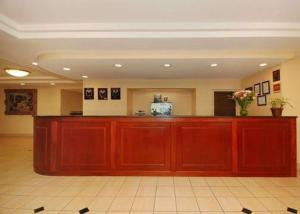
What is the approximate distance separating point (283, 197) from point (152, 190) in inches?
74.3

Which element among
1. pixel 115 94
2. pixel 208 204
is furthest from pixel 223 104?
pixel 208 204

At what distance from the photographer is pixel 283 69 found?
13.8ft

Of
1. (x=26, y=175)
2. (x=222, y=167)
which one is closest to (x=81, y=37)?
(x=26, y=175)

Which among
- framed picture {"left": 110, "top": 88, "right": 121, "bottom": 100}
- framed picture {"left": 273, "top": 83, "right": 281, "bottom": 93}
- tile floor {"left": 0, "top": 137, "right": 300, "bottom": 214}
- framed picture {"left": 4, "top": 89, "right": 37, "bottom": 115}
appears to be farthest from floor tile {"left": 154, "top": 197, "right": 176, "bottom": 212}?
framed picture {"left": 4, "top": 89, "right": 37, "bottom": 115}

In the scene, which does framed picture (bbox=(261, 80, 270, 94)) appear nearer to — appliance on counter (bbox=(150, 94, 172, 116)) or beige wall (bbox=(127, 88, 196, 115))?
beige wall (bbox=(127, 88, 196, 115))

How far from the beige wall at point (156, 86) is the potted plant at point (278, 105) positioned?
2363 millimetres

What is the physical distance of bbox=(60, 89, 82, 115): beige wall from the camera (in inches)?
368

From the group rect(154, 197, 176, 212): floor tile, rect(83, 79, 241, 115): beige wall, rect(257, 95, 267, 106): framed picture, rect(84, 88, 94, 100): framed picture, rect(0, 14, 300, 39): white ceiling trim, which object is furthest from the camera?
rect(84, 88, 94, 100): framed picture

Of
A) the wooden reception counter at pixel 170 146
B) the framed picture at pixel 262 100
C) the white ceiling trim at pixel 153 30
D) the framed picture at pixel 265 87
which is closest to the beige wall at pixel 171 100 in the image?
the framed picture at pixel 262 100

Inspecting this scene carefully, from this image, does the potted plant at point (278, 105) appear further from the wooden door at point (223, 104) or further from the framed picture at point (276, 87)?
the wooden door at point (223, 104)

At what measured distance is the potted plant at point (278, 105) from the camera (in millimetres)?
3790

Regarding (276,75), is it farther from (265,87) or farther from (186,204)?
(186,204)

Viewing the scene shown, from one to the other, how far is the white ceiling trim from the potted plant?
1.36 m

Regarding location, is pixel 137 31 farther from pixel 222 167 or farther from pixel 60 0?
pixel 222 167
